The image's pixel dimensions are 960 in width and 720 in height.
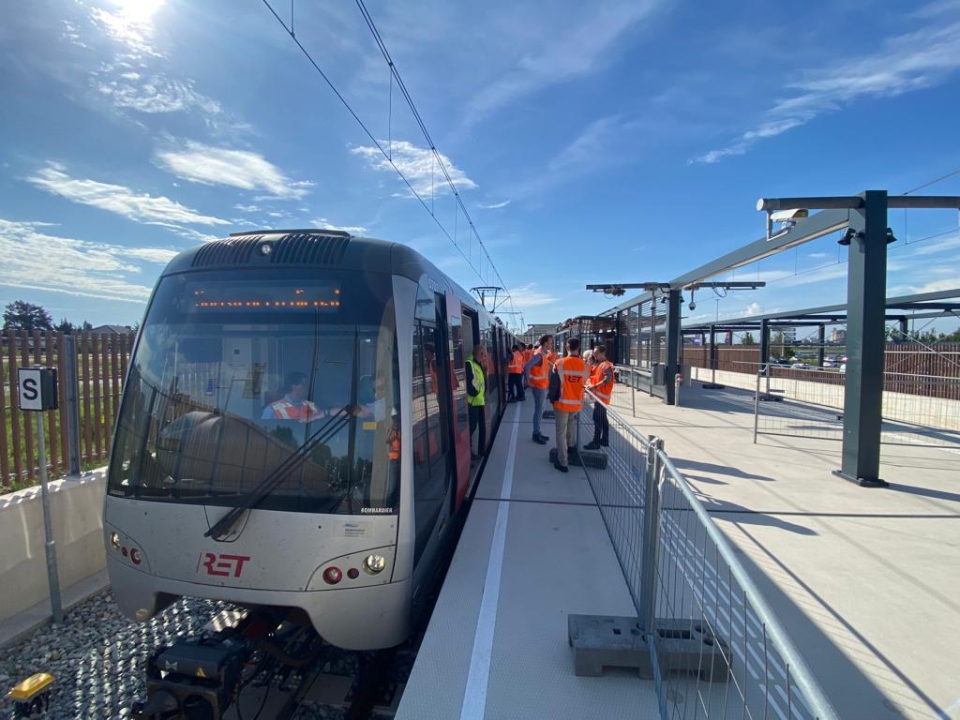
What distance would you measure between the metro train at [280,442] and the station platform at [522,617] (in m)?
0.38

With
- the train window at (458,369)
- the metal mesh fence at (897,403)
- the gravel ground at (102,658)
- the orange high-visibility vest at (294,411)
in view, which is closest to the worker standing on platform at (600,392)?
the train window at (458,369)

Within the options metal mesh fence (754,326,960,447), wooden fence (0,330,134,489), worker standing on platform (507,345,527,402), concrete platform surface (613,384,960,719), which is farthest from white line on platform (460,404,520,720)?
worker standing on platform (507,345,527,402)

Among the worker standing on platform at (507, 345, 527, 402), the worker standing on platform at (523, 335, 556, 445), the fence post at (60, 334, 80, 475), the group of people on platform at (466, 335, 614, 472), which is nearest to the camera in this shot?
the fence post at (60, 334, 80, 475)

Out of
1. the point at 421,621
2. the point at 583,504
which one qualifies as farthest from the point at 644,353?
the point at 421,621

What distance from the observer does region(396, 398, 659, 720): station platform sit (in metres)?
2.69

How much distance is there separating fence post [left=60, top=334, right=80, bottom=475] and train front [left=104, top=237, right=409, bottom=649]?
2.22m

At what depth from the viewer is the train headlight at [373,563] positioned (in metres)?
3.03

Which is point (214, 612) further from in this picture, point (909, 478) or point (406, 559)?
point (909, 478)

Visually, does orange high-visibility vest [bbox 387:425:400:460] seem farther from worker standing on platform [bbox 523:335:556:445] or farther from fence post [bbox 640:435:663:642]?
worker standing on platform [bbox 523:335:556:445]

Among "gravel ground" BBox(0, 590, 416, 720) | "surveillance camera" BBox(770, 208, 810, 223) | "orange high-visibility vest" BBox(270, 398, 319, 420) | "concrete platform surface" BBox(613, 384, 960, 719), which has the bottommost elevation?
"gravel ground" BBox(0, 590, 416, 720)

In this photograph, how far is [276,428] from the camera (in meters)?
Answer: 3.19

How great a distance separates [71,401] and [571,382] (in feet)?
A: 19.0

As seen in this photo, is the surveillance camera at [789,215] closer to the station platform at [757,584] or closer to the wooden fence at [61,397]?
the station platform at [757,584]

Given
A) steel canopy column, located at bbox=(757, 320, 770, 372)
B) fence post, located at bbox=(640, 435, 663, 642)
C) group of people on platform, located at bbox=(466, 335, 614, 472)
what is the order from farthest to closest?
1. steel canopy column, located at bbox=(757, 320, 770, 372)
2. group of people on platform, located at bbox=(466, 335, 614, 472)
3. fence post, located at bbox=(640, 435, 663, 642)
